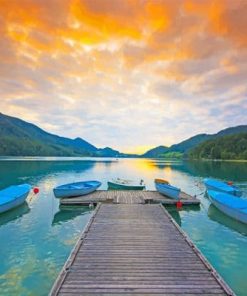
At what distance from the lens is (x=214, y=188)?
41125mm

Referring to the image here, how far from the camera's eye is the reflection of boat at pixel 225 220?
72.2ft

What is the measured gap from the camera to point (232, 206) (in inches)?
977

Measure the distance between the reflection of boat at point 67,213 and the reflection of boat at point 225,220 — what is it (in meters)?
14.4

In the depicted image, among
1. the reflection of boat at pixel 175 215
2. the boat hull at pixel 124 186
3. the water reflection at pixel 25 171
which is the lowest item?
the reflection of boat at pixel 175 215

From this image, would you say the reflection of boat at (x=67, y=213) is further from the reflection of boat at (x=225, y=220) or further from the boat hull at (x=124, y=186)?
the reflection of boat at (x=225, y=220)

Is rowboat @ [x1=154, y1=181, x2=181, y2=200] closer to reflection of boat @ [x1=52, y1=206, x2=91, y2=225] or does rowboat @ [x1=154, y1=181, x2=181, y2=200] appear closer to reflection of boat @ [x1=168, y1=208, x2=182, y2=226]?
reflection of boat @ [x1=168, y1=208, x2=182, y2=226]

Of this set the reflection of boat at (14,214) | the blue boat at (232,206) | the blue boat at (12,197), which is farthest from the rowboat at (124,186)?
the reflection of boat at (14,214)

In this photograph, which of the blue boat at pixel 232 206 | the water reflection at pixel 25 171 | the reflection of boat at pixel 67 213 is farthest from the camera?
the water reflection at pixel 25 171

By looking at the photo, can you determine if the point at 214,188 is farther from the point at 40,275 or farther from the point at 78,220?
the point at 40,275

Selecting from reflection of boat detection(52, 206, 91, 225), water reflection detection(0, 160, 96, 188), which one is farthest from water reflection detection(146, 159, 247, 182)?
reflection of boat detection(52, 206, 91, 225)

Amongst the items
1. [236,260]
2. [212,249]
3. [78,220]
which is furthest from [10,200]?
[236,260]

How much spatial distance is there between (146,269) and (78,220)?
49.2ft

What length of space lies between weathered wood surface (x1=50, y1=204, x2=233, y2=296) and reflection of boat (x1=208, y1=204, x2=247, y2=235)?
8429mm

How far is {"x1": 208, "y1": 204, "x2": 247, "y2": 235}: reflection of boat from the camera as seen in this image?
2201 cm
